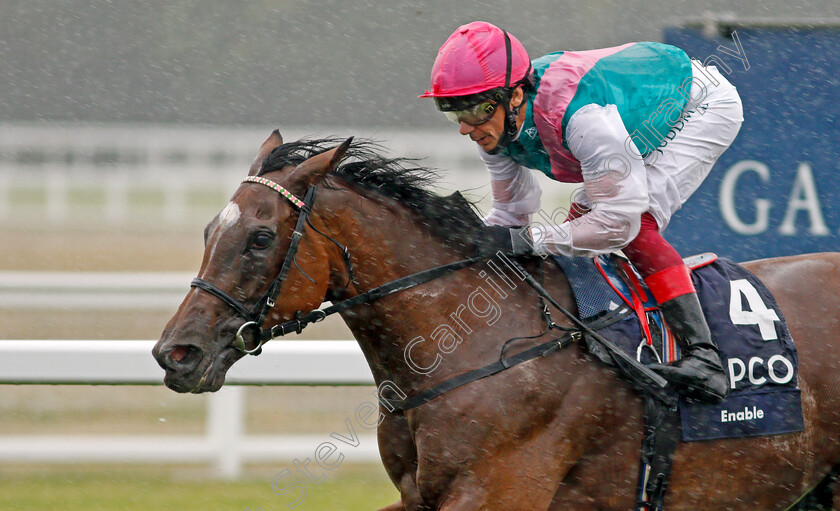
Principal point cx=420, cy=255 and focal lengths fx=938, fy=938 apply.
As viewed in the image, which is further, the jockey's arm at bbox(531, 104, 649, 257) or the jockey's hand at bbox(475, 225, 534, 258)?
the jockey's hand at bbox(475, 225, 534, 258)

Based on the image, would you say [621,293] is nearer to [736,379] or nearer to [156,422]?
[736,379]

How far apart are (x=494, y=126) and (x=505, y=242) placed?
1.03 feet

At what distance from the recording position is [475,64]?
243 cm

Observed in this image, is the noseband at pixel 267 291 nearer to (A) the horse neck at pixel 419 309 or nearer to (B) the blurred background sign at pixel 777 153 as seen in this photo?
(A) the horse neck at pixel 419 309

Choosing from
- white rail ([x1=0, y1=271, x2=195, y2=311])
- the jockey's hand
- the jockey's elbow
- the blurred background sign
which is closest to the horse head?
the jockey's hand

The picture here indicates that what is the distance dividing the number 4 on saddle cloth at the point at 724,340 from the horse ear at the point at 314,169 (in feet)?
2.29

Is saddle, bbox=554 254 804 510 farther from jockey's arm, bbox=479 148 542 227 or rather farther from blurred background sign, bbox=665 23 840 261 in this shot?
blurred background sign, bbox=665 23 840 261

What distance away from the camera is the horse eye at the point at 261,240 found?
229cm

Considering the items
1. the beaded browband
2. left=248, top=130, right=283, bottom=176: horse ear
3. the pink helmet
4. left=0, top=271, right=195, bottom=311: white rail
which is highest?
the pink helmet

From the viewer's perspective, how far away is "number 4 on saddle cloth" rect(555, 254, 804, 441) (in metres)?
2.50

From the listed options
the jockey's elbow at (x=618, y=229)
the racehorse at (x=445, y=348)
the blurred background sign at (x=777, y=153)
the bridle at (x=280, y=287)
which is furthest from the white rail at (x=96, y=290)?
the jockey's elbow at (x=618, y=229)

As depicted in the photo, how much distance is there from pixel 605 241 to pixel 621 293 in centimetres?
21

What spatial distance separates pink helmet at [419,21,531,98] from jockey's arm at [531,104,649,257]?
0.70 feet

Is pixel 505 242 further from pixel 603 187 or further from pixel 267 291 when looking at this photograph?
pixel 267 291
